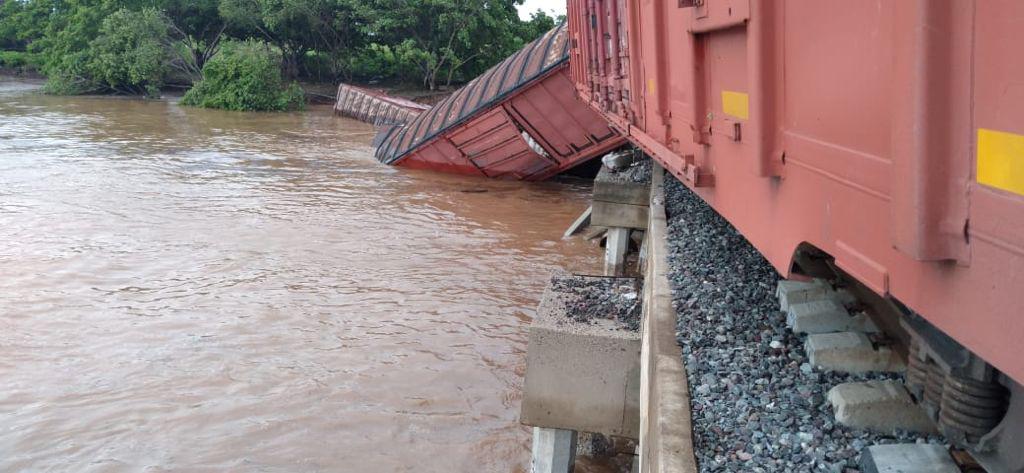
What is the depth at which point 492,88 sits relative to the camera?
14.7 meters

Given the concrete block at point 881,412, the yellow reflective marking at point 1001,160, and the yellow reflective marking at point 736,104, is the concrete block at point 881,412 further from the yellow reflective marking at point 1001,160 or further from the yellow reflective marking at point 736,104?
the yellow reflective marking at point 1001,160

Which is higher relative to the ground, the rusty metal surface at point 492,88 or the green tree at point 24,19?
the green tree at point 24,19

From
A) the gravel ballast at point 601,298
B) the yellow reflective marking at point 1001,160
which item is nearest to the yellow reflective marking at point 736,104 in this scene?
the yellow reflective marking at point 1001,160

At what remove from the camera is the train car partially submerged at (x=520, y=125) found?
44.4 feet

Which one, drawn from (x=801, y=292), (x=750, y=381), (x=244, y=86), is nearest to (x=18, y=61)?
(x=244, y=86)

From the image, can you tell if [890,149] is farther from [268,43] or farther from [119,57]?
[268,43]

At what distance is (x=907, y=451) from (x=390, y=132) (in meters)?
18.4

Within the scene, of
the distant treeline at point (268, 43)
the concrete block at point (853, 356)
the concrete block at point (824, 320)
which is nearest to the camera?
the concrete block at point (853, 356)

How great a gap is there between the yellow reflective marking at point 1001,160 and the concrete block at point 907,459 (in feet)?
4.40

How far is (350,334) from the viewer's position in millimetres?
8109

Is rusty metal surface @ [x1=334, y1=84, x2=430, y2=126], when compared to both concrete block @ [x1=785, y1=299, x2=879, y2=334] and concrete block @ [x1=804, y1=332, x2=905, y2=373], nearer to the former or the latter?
concrete block @ [x1=785, y1=299, x2=879, y2=334]

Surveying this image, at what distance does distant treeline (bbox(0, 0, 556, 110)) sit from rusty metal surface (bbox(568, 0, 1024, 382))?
28.2m

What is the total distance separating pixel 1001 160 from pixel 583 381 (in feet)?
10.3

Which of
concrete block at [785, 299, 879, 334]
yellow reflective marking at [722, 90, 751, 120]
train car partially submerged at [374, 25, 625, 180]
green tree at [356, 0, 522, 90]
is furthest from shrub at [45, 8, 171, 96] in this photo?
yellow reflective marking at [722, 90, 751, 120]
